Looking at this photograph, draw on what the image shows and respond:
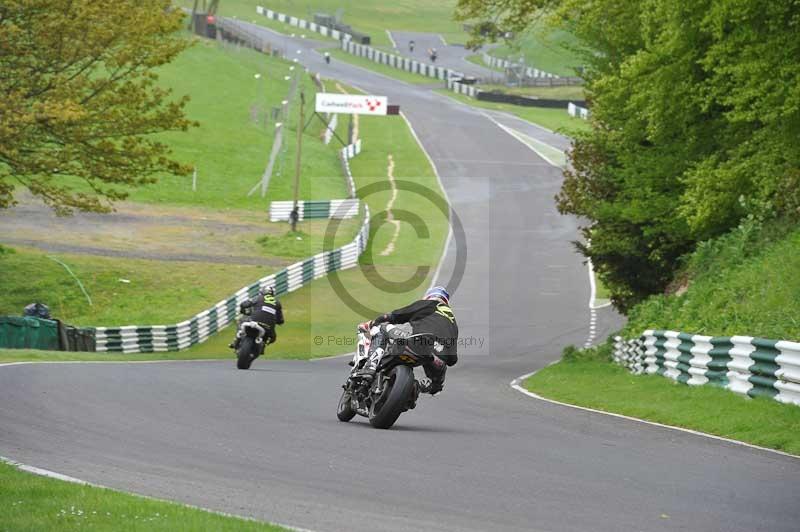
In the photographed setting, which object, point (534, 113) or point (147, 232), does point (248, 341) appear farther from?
point (534, 113)

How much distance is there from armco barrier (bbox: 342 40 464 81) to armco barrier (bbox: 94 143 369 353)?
71.8m

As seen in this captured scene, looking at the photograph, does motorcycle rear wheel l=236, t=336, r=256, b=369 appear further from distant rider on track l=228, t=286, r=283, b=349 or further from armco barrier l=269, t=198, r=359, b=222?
armco barrier l=269, t=198, r=359, b=222

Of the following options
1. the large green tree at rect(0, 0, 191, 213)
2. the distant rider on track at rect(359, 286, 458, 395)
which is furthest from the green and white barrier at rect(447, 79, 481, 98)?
the distant rider on track at rect(359, 286, 458, 395)

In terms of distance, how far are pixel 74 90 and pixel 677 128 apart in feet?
62.8

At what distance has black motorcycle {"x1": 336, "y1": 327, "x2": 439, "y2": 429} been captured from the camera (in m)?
13.8

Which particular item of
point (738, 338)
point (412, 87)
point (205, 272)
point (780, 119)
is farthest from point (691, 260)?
point (412, 87)

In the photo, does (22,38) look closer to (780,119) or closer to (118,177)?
(118,177)

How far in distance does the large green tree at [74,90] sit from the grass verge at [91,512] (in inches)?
1046

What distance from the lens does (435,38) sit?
473ft

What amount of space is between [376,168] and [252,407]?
60.6 metres

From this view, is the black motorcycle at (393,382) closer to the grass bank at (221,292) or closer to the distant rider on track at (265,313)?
the distant rider on track at (265,313)

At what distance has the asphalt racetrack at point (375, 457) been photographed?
29.9 ft

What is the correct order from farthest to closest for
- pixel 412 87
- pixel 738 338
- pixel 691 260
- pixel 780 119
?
pixel 412 87, pixel 691 260, pixel 780 119, pixel 738 338

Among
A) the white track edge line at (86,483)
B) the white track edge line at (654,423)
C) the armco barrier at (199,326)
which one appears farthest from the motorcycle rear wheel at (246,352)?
the white track edge line at (86,483)
